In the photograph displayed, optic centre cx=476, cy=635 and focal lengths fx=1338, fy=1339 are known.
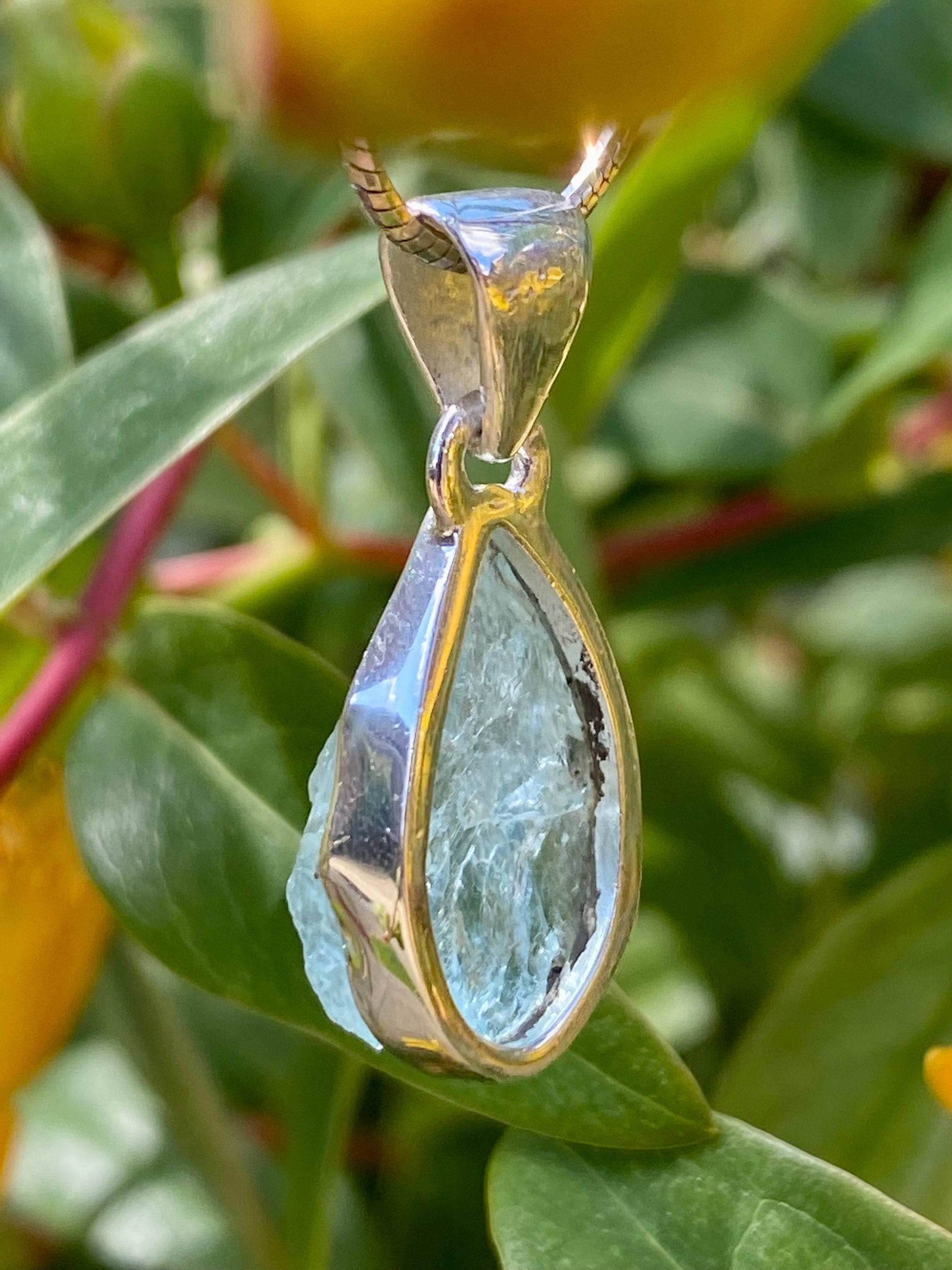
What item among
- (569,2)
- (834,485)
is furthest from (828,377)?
(569,2)

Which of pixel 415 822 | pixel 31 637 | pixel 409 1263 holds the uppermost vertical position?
pixel 31 637

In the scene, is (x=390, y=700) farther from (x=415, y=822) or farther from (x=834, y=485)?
(x=834, y=485)

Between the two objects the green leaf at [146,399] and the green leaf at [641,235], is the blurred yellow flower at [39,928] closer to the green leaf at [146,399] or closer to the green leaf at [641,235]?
the green leaf at [146,399]

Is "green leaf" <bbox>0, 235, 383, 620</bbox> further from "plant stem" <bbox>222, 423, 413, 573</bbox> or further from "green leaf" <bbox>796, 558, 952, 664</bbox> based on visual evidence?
"green leaf" <bbox>796, 558, 952, 664</bbox>

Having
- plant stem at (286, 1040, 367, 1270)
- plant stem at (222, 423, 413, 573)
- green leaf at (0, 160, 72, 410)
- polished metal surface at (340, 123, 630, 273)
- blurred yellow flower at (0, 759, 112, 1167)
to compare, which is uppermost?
green leaf at (0, 160, 72, 410)

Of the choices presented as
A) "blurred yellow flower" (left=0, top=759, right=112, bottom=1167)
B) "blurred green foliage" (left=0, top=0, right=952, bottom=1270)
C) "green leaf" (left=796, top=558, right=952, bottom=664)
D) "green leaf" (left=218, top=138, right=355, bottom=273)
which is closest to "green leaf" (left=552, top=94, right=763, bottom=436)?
"blurred green foliage" (left=0, top=0, right=952, bottom=1270)
